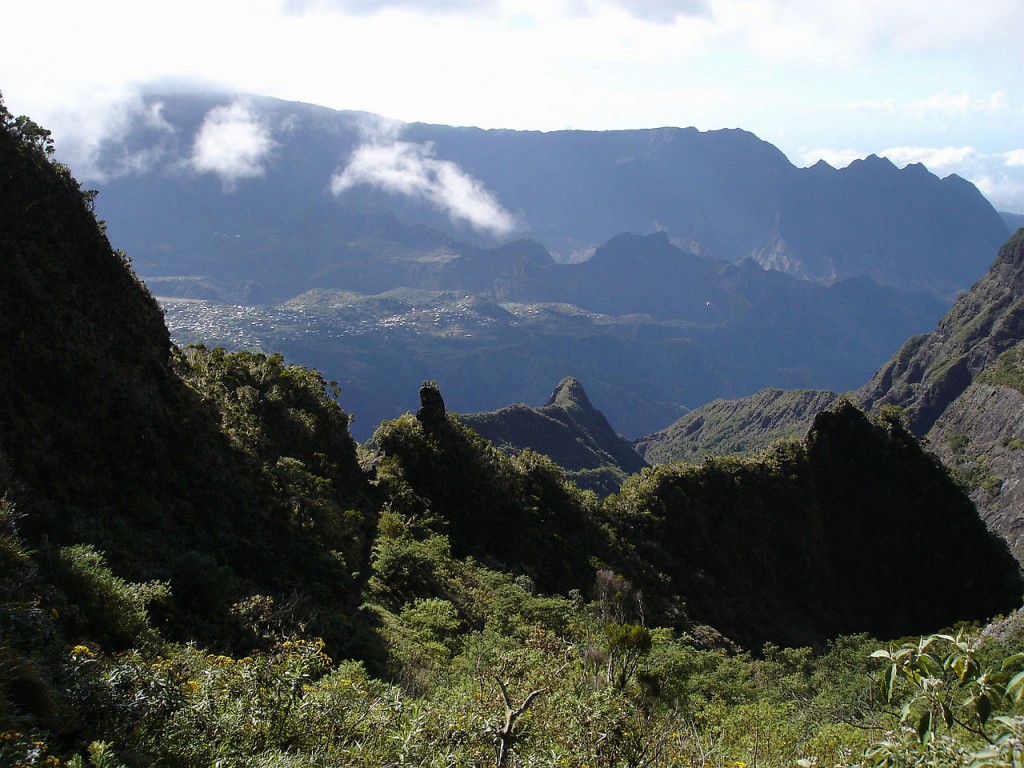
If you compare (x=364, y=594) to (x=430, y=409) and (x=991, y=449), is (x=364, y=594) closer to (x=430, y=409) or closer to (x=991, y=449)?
(x=430, y=409)

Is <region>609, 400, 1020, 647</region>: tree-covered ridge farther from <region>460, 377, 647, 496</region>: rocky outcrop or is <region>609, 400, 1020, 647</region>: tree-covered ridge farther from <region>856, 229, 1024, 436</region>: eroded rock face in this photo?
<region>856, 229, 1024, 436</region>: eroded rock face

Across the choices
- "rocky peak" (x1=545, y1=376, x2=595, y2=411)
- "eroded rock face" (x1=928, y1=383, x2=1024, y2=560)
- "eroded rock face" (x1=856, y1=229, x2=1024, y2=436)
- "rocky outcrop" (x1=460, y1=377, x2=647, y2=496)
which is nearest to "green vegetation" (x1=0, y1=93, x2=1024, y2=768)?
"eroded rock face" (x1=928, y1=383, x2=1024, y2=560)

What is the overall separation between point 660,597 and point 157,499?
22.7m

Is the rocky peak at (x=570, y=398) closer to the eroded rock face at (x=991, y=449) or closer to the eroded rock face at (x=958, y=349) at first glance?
the eroded rock face at (x=958, y=349)

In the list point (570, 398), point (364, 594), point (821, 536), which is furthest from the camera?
point (570, 398)

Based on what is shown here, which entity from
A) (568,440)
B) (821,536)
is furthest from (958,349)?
(821,536)

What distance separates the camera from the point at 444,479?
35.6m

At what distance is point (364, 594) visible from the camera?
19.7 metres

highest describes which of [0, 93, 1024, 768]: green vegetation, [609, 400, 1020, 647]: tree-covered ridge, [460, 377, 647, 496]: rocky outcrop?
[0, 93, 1024, 768]: green vegetation

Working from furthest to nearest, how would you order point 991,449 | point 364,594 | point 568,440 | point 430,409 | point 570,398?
1. point 570,398
2. point 568,440
3. point 991,449
4. point 430,409
5. point 364,594

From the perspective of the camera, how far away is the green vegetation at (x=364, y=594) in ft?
24.0

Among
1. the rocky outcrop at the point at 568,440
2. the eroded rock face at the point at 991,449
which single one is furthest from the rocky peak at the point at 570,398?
the eroded rock face at the point at 991,449

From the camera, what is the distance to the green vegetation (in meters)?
7.31

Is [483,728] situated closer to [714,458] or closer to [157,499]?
[157,499]
